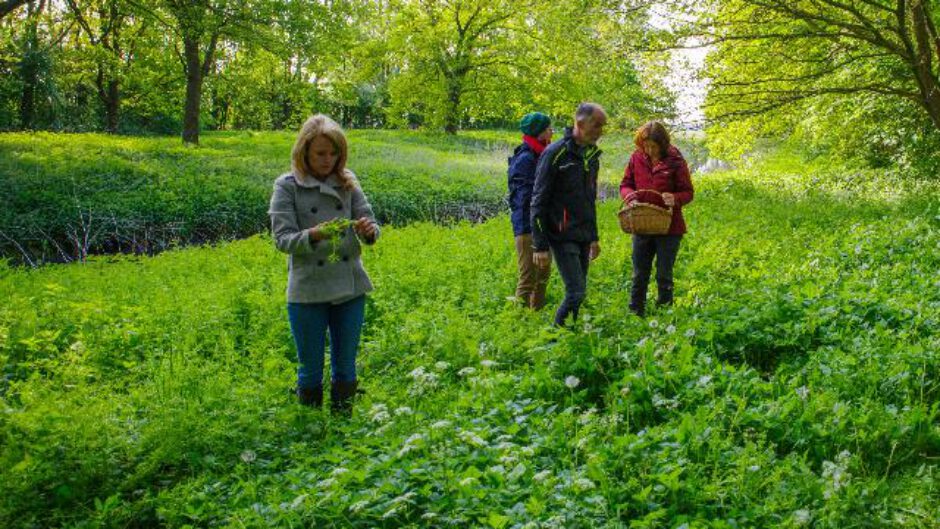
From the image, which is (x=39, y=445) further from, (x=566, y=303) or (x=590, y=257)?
(x=590, y=257)

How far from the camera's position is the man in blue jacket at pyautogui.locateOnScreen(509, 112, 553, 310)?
7039mm

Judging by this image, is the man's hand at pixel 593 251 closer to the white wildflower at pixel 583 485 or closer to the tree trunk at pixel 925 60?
the white wildflower at pixel 583 485

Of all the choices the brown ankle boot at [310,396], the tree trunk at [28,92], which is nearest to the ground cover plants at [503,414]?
the brown ankle boot at [310,396]

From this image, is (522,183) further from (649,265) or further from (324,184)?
(324,184)

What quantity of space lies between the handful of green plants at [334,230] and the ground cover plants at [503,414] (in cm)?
109

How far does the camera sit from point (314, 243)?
4594 millimetres

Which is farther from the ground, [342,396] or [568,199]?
[568,199]

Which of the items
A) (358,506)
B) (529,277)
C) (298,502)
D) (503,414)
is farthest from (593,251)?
(298,502)

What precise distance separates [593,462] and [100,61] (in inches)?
1289

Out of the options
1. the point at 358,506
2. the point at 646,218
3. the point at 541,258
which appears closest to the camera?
the point at 358,506

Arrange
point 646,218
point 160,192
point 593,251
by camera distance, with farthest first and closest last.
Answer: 1. point 160,192
2. point 646,218
3. point 593,251

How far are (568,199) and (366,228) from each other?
214cm

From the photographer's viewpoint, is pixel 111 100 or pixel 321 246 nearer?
pixel 321 246

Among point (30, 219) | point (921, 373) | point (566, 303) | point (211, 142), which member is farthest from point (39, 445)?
point (211, 142)
